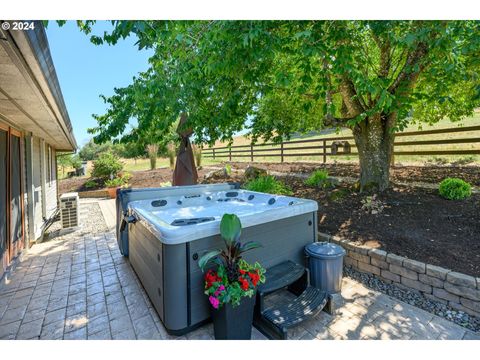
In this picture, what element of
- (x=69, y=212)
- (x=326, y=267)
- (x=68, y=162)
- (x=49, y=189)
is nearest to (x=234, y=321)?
(x=326, y=267)

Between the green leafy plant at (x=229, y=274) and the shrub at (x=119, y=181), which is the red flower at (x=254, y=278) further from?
the shrub at (x=119, y=181)

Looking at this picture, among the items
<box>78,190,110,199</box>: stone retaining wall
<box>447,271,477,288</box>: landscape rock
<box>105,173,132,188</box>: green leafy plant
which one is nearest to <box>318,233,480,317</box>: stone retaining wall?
<box>447,271,477,288</box>: landscape rock

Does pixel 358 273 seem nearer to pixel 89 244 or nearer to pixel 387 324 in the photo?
pixel 387 324

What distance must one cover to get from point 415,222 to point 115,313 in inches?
147

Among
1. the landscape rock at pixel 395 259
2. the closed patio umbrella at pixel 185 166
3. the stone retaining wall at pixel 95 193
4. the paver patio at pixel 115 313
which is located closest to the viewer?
the paver patio at pixel 115 313

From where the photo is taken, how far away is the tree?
2268 millimetres

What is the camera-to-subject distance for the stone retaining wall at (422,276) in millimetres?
2184

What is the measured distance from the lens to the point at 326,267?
8.34 feet

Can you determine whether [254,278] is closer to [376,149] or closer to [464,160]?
[376,149]

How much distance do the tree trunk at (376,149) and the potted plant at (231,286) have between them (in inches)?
139

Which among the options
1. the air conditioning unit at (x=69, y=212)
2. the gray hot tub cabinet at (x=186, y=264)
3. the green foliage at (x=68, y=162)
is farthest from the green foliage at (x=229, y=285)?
the green foliage at (x=68, y=162)
